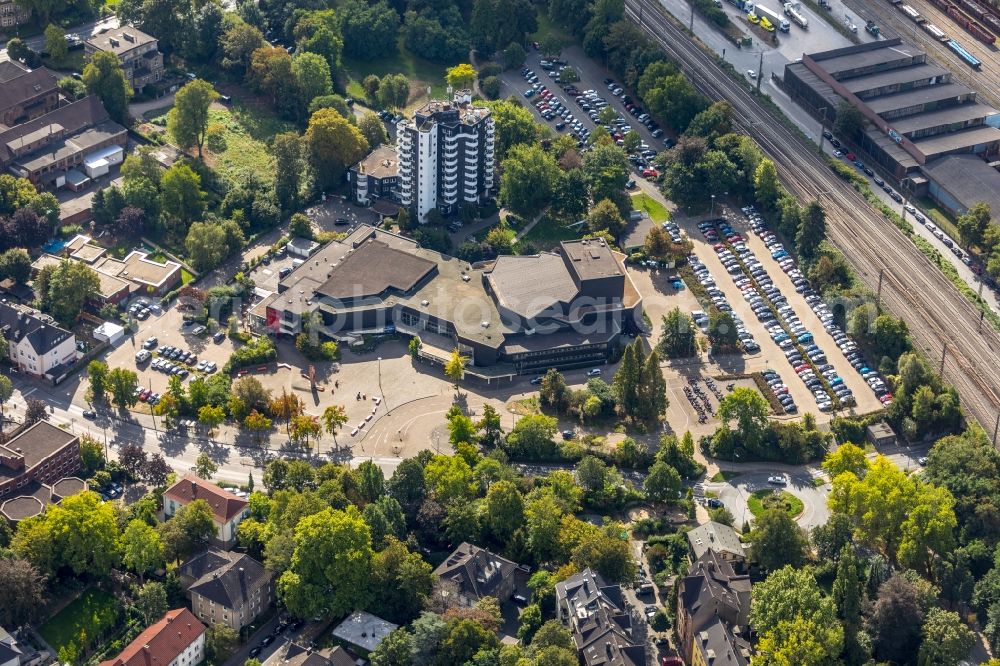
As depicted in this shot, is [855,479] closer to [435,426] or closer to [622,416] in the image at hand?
[622,416]

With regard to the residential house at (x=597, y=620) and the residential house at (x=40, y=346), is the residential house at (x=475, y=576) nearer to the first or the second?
the residential house at (x=597, y=620)

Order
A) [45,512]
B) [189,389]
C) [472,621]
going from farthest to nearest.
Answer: [189,389]
[45,512]
[472,621]

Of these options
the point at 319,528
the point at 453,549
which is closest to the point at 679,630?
the point at 453,549

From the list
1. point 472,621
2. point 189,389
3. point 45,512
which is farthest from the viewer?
point 189,389

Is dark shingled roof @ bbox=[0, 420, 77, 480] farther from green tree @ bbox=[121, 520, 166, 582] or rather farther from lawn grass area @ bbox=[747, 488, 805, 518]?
lawn grass area @ bbox=[747, 488, 805, 518]

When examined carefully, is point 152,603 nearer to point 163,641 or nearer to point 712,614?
point 163,641

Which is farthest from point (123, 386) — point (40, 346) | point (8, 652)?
point (8, 652)

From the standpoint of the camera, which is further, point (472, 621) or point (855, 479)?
point (855, 479)
